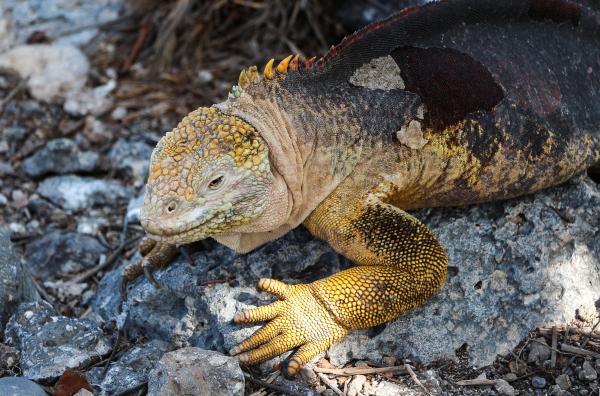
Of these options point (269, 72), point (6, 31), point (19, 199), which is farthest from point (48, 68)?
point (269, 72)

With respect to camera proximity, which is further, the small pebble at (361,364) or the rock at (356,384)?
the small pebble at (361,364)

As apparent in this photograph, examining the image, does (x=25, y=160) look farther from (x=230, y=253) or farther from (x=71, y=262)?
(x=230, y=253)

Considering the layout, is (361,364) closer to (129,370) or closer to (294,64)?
(129,370)

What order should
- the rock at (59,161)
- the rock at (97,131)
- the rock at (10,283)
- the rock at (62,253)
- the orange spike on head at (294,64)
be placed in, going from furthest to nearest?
the rock at (97,131), the rock at (59,161), the rock at (62,253), the rock at (10,283), the orange spike on head at (294,64)

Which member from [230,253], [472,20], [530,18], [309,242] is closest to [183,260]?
[230,253]

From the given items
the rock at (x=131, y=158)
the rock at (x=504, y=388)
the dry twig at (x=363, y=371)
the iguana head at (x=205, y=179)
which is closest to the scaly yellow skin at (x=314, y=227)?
the iguana head at (x=205, y=179)

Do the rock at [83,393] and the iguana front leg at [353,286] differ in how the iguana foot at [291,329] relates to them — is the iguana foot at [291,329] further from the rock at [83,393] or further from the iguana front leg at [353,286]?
the rock at [83,393]
